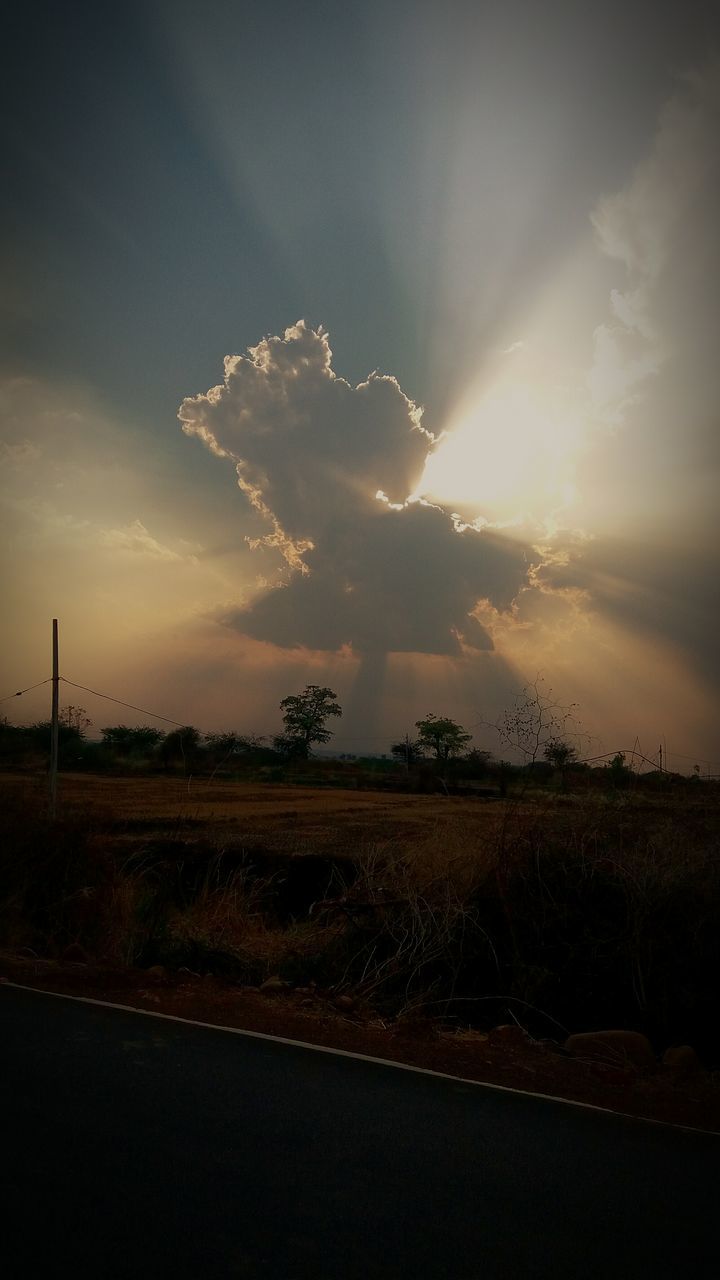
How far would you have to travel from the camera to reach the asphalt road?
10.0ft

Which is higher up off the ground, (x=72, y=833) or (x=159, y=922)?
(x=72, y=833)

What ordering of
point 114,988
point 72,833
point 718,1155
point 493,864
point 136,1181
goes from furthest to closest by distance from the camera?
point 72,833
point 493,864
point 114,988
point 718,1155
point 136,1181

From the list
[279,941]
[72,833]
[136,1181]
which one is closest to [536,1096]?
[136,1181]

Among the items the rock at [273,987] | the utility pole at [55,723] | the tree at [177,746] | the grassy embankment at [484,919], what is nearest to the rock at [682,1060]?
the grassy embankment at [484,919]

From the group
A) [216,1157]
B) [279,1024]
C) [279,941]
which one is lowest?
[279,941]

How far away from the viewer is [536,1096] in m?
5.05

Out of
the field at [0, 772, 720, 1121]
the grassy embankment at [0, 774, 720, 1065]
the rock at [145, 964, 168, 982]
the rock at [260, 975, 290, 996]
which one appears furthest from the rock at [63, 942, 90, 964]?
the rock at [260, 975, 290, 996]

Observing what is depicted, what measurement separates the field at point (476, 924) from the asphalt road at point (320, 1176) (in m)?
2.72

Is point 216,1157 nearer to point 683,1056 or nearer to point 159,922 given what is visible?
point 683,1056

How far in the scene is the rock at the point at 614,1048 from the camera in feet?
21.0

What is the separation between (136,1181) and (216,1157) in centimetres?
43

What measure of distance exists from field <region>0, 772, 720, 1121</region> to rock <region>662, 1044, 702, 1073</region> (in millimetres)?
1110

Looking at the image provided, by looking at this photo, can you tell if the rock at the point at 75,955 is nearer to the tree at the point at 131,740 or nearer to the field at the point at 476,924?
the field at the point at 476,924

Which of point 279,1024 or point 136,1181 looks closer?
point 136,1181
